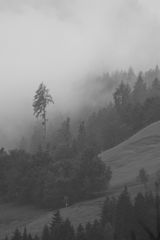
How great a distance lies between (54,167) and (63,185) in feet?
24.5

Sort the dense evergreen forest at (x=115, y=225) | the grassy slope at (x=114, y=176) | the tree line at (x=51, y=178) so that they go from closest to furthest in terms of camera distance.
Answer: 1. the dense evergreen forest at (x=115, y=225)
2. the grassy slope at (x=114, y=176)
3. the tree line at (x=51, y=178)

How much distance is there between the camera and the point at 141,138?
103938mm

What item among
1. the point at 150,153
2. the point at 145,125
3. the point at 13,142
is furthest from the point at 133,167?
the point at 13,142

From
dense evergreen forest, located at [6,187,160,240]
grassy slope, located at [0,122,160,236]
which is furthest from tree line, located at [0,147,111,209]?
dense evergreen forest, located at [6,187,160,240]

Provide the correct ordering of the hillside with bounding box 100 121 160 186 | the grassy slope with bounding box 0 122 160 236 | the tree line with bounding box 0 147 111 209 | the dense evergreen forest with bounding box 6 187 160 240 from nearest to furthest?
the dense evergreen forest with bounding box 6 187 160 240 → the grassy slope with bounding box 0 122 160 236 → the tree line with bounding box 0 147 111 209 → the hillside with bounding box 100 121 160 186

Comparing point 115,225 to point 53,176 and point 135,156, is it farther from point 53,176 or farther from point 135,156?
point 135,156

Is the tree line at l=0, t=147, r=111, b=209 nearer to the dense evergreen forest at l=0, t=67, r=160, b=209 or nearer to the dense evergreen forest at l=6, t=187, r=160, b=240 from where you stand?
the dense evergreen forest at l=0, t=67, r=160, b=209

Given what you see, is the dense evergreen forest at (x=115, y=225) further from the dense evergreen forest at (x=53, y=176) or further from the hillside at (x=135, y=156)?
the hillside at (x=135, y=156)

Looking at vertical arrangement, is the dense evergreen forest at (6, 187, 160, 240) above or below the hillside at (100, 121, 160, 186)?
below

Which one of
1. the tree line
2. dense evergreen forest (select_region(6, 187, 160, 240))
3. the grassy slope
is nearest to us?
dense evergreen forest (select_region(6, 187, 160, 240))

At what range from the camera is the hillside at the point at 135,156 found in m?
85.4

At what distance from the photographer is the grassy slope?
7261 centimetres

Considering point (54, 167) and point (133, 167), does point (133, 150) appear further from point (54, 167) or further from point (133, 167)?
point (54, 167)

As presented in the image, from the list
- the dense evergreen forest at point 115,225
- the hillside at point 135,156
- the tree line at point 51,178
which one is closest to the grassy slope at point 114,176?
the hillside at point 135,156
